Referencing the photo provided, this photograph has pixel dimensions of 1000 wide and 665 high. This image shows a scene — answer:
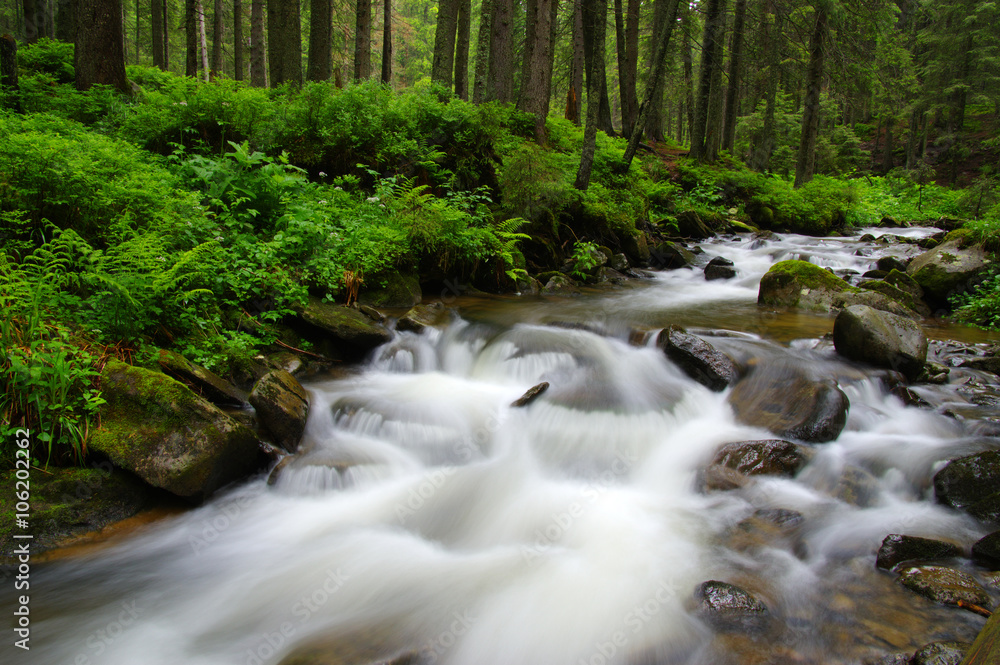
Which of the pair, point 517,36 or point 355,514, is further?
point 517,36

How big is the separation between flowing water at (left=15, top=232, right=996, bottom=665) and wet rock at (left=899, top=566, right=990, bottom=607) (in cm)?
10

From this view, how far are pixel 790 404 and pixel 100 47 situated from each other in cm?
1269

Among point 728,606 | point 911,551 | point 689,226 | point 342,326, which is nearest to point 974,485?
point 911,551

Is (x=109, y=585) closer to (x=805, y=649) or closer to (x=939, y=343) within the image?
(x=805, y=649)

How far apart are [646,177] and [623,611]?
14862 millimetres

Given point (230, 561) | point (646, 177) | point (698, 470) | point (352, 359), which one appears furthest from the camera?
point (646, 177)

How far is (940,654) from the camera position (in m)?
3.03

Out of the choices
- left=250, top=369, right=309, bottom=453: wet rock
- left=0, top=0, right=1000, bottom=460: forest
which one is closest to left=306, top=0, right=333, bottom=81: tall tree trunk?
left=0, top=0, right=1000, bottom=460: forest

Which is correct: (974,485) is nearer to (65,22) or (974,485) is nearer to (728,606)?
(728,606)

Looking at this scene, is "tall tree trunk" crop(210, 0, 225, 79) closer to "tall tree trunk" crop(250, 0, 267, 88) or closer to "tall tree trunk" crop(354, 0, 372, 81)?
"tall tree trunk" crop(250, 0, 267, 88)

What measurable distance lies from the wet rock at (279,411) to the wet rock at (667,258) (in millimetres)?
9840

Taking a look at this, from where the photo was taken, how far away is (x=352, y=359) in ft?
23.0

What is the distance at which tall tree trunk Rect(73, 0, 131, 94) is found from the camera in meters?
9.77

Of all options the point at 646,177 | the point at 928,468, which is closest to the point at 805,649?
the point at 928,468
